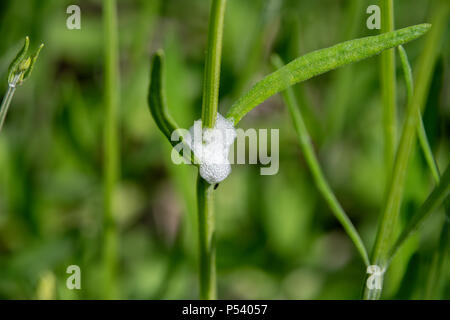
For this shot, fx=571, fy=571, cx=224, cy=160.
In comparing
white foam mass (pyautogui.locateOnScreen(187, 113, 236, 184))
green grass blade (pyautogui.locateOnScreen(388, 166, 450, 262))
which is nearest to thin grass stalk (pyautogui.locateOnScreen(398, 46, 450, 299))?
green grass blade (pyautogui.locateOnScreen(388, 166, 450, 262))

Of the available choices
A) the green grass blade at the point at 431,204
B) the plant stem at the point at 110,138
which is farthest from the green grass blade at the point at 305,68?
the plant stem at the point at 110,138

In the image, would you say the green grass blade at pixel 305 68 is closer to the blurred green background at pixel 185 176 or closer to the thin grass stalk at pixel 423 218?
the thin grass stalk at pixel 423 218

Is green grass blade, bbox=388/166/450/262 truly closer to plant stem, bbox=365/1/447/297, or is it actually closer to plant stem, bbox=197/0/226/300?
plant stem, bbox=365/1/447/297

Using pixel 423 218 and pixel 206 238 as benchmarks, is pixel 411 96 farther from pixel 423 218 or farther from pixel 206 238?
pixel 206 238

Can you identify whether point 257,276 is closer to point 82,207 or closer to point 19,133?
point 82,207

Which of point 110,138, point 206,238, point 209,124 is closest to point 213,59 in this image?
point 209,124
